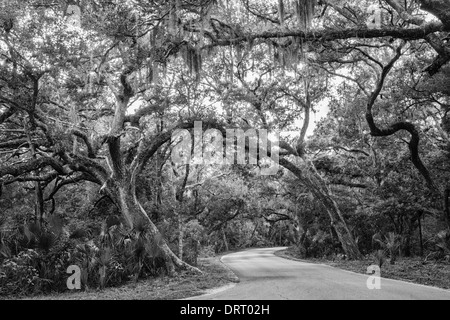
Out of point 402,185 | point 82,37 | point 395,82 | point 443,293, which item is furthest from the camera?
point 402,185

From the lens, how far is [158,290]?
1003 centimetres

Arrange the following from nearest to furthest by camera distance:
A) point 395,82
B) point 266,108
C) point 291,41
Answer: point 291,41, point 395,82, point 266,108

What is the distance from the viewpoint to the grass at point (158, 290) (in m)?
9.12

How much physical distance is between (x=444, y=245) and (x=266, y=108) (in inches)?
389

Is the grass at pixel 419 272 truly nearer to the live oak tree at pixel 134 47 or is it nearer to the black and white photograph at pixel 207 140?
the black and white photograph at pixel 207 140

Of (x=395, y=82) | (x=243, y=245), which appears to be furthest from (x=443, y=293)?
(x=243, y=245)

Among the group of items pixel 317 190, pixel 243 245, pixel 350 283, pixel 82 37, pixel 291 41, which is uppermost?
pixel 82 37

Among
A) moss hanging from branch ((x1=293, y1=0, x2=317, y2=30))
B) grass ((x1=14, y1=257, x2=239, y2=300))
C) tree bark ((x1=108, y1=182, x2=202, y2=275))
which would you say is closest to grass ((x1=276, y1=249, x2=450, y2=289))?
grass ((x1=14, y1=257, x2=239, y2=300))

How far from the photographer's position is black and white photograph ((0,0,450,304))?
31.9 feet

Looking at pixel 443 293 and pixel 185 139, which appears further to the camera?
pixel 185 139

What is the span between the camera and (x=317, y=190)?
18.3 m

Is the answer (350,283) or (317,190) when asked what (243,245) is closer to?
(317,190)

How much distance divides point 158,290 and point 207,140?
11.7m

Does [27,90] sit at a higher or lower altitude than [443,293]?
higher
